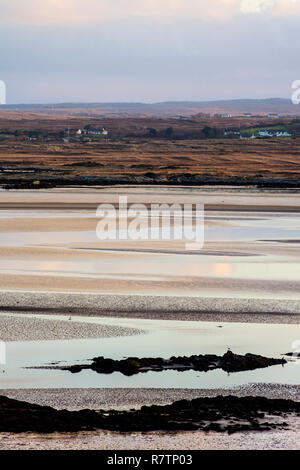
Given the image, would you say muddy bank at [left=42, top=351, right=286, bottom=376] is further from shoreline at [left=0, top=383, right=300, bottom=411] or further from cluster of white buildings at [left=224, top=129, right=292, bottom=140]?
cluster of white buildings at [left=224, top=129, right=292, bottom=140]

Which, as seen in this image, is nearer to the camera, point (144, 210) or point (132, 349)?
point (132, 349)

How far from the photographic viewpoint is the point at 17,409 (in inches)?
469

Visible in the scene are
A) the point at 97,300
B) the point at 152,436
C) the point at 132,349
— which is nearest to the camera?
the point at 152,436

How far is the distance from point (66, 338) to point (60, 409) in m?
3.98

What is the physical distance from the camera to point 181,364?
14.3 metres

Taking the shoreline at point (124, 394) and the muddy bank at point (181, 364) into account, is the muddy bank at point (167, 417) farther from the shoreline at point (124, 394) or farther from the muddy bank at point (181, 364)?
the muddy bank at point (181, 364)

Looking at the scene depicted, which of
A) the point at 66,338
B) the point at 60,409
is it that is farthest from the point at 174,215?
the point at 60,409

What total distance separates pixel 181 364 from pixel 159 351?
99 cm

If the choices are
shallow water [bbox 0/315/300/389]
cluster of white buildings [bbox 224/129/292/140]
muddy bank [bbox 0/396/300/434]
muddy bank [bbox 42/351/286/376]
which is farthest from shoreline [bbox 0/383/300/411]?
cluster of white buildings [bbox 224/129/292/140]

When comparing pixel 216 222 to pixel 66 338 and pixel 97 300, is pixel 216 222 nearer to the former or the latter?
pixel 97 300

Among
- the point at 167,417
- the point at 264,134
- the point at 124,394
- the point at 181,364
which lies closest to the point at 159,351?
the point at 181,364

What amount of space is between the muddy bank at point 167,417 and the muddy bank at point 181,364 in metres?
1.73

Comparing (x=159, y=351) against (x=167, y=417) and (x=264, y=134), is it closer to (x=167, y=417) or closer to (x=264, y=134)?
(x=167, y=417)
